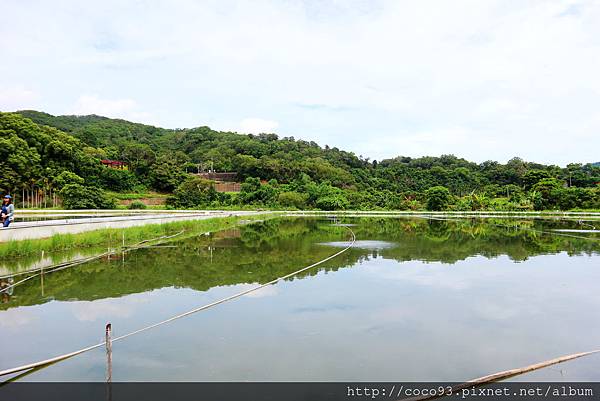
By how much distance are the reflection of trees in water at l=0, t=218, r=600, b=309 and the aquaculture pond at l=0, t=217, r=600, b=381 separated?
0.07 metres

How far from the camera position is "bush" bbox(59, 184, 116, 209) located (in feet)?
111

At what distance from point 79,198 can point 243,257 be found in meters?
26.5

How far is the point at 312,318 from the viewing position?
6.46 m

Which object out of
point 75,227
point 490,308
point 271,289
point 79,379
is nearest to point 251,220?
point 75,227

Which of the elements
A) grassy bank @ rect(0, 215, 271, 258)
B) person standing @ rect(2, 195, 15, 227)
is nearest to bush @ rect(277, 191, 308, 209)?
grassy bank @ rect(0, 215, 271, 258)

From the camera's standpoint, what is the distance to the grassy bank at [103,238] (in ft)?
36.0

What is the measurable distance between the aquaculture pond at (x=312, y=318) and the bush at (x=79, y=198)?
25.1 meters

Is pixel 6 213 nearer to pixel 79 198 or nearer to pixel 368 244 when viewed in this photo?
pixel 368 244

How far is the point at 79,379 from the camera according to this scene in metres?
4.33

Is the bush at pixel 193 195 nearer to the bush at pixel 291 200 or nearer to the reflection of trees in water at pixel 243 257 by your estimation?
the bush at pixel 291 200

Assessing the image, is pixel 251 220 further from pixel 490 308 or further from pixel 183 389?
pixel 183 389

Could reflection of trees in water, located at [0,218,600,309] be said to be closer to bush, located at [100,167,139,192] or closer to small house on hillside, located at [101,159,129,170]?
bush, located at [100,167,139,192]

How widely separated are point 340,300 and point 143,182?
4680cm

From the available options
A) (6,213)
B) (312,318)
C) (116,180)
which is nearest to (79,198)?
(116,180)
